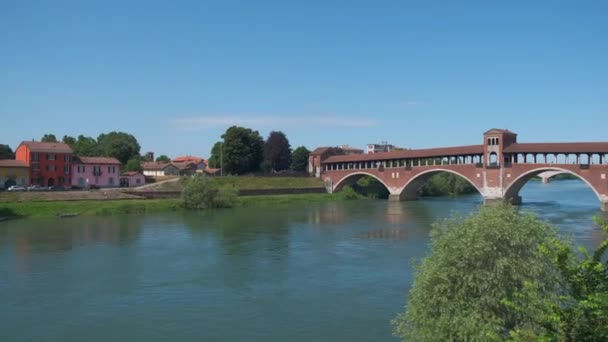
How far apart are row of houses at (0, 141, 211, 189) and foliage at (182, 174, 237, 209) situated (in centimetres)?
1480

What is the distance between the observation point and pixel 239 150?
7131 centimetres

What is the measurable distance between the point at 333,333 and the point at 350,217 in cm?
2775

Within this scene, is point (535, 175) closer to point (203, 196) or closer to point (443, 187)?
point (443, 187)

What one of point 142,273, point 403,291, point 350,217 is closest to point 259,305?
point 403,291

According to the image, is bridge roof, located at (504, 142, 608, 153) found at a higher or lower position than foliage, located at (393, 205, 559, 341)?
higher

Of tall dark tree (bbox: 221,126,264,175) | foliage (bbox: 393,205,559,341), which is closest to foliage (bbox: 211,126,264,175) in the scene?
tall dark tree (bbox: 221,126,264,175)

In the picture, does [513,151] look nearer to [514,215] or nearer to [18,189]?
[514,215]

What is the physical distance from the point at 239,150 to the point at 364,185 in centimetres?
1743

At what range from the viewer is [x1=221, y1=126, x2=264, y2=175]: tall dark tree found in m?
70.8

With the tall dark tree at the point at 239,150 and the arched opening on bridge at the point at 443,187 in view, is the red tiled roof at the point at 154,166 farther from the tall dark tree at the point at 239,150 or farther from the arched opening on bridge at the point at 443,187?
the arched opening on bridge at the point at 443,187

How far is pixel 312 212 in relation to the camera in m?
45.8

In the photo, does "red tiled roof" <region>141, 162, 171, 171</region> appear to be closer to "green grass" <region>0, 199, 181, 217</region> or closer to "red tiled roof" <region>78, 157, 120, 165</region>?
"red tiled roof" <region>78, 157, 120, 165</region>

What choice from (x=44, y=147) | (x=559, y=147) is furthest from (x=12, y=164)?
(x=559, y=147)

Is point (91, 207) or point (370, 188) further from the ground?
point (370, 188)
